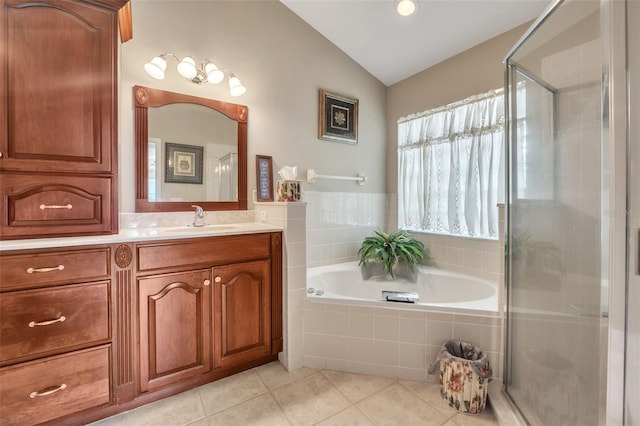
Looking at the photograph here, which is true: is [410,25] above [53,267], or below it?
above

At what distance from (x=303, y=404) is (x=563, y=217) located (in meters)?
1.59

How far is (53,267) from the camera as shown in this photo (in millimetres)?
1199

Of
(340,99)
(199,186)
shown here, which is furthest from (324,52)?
(199,186)

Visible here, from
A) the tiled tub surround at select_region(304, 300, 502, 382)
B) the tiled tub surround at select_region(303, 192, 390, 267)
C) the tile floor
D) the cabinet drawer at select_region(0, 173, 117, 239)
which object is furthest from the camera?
the tiled tub surround at select_region(303, 192, 390, 267)

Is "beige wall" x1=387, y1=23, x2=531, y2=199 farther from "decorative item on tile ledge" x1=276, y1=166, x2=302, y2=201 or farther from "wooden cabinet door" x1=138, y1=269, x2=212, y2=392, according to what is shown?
"wooden cabinet door" x1=138, y1=269, x2=212, y2=392

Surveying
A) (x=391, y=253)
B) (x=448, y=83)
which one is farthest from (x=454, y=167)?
(x=391, y=253)

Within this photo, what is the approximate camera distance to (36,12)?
1278 mm

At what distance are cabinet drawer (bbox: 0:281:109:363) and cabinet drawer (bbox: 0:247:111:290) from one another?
0.04 meters

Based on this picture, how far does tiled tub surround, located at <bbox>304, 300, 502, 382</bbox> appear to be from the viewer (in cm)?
161

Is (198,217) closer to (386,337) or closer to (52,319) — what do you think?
(52,319)

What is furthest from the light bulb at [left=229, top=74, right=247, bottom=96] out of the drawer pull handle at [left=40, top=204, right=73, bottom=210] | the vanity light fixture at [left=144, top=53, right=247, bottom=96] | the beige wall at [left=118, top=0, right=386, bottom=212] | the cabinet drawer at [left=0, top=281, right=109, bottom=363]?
the cabinet drawer at [left=0, top=281, right=109, bottom=363]

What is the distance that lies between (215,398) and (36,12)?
2.15m

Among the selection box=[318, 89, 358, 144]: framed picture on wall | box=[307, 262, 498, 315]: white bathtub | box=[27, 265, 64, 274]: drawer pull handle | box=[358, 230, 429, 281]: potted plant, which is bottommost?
box=[307, 262, 498, 315]: white bathtub

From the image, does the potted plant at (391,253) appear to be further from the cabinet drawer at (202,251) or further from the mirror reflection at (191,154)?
the mirror reflection at (191,154)
